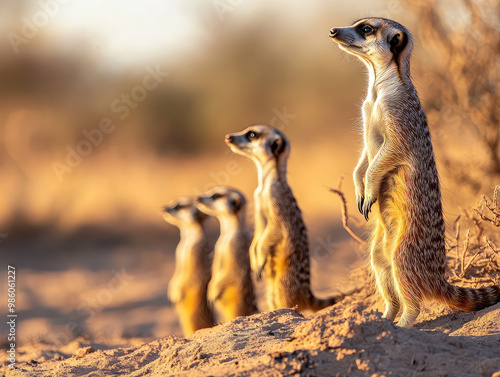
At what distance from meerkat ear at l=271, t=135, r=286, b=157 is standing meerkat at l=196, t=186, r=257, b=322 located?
80 centimetres

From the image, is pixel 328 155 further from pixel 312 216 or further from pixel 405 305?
pixel 405 305

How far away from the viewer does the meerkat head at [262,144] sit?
5.14 metres

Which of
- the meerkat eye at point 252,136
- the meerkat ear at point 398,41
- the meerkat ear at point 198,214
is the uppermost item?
the meerkat eye at point 252,136

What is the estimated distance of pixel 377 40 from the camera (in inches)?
136

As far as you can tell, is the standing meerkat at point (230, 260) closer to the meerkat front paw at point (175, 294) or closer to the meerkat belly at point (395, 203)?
the meerkat front paw at point (175, 294)

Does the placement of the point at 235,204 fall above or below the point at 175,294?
above

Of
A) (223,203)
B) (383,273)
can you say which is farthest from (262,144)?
(383,273)

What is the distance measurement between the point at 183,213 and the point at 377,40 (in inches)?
133

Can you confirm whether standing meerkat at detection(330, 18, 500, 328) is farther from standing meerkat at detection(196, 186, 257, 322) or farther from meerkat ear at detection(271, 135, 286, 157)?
standing meerkat at detection(196, 186, 257, 322)

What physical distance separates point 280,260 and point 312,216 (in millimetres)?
6752

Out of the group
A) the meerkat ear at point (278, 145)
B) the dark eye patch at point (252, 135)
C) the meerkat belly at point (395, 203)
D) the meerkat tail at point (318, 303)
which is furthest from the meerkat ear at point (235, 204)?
the meerkat belly at point (395, 203)

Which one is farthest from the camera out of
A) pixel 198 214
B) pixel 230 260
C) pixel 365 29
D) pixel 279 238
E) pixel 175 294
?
pixel 198 214

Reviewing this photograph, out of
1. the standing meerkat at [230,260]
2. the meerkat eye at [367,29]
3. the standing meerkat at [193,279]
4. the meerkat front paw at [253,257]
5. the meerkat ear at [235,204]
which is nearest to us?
the meerkat eye at [367,29]

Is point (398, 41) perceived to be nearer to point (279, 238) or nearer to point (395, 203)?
point (395, 203)
